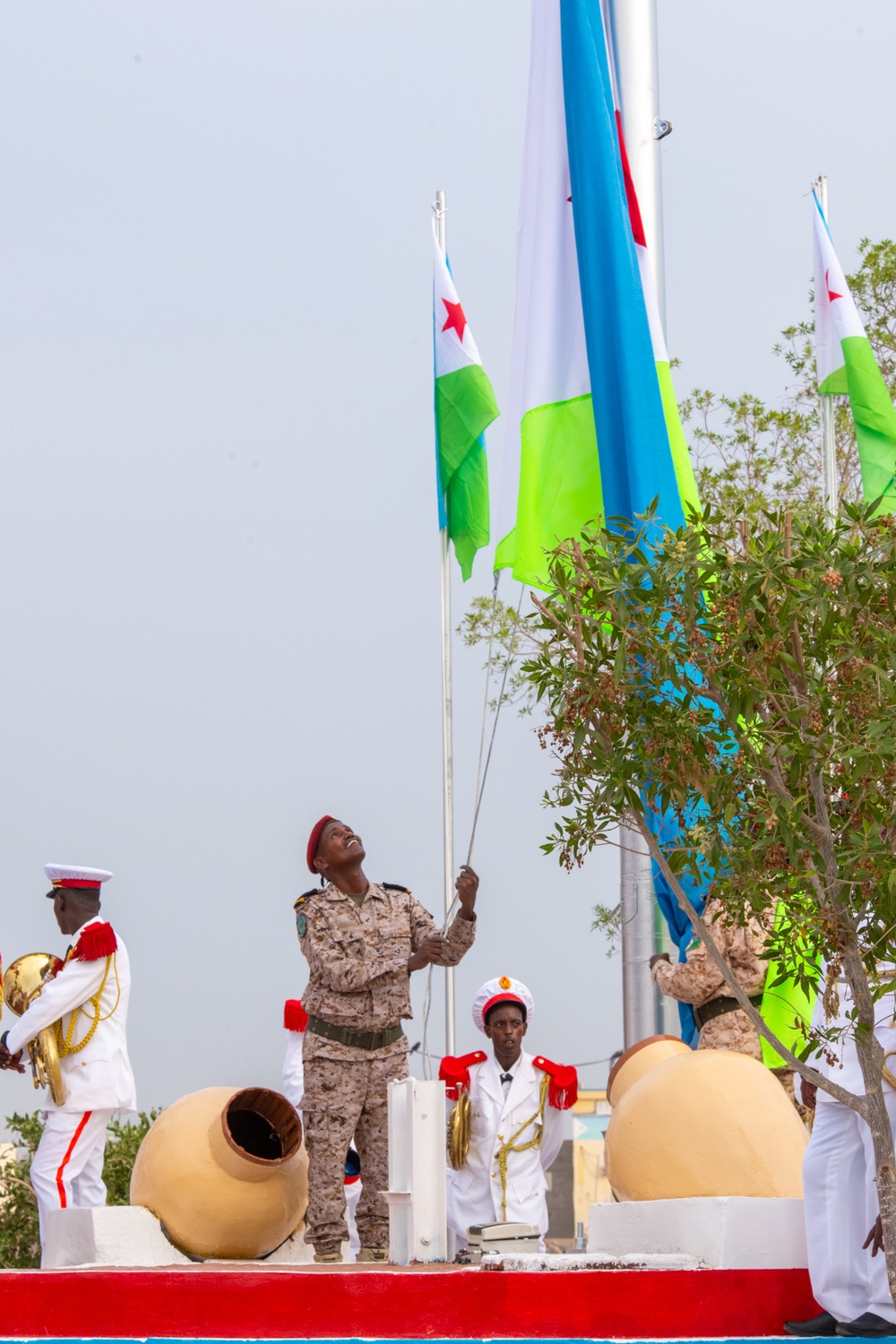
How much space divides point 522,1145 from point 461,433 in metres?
4.53

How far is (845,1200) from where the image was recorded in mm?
5391

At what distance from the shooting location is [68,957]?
7984mm

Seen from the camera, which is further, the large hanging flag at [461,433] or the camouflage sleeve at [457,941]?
the large hanging flag at [461,433]

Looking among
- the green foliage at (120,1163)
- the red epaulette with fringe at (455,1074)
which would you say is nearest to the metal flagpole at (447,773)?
the red epaulette with fringe at (455,1074)

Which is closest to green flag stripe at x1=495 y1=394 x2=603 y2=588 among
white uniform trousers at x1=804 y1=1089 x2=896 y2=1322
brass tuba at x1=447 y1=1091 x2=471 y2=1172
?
brass tuba at x1=447 y1=1091 x2=471 y2=1172

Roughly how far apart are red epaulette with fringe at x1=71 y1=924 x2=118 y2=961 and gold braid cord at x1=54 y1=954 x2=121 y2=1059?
79 millimetres

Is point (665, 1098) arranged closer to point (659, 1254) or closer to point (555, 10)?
point (659, 1254)

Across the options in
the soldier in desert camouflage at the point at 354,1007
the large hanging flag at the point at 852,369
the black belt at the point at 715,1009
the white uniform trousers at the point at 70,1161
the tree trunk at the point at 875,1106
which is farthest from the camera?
the large hanging flag at the point at 852,369

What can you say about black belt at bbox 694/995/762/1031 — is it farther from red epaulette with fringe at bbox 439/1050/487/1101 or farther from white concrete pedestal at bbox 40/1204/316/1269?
white concrete pedestal at bbox 40/1204/316/1269

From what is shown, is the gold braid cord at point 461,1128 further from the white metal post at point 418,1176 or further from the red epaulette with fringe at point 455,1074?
the white metal post at point 418,1176

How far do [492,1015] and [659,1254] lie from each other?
2.61m

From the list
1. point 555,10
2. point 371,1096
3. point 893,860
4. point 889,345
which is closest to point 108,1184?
point 371,1096

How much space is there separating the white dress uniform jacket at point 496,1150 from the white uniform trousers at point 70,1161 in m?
1.77

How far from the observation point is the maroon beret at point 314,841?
750 centimetres
